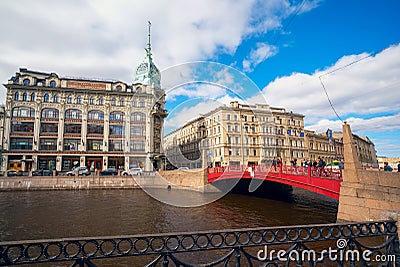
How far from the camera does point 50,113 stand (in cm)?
4919

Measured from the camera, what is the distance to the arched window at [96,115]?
51094mm

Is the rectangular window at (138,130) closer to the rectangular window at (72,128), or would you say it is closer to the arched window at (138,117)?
the arched window at (138,117)

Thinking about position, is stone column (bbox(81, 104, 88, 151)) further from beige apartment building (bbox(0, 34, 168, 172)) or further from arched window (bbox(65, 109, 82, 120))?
arched window (bbox(65, 109, 82, 120))

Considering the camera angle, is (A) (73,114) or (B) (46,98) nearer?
(B) (46,98)

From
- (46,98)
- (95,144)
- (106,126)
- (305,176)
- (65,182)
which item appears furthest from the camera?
(106,126)

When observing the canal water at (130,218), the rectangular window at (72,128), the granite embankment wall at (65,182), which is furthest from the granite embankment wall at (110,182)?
the rectangular window at (72,128)

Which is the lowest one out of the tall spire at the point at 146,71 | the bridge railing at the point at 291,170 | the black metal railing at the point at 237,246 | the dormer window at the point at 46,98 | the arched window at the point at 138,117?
the black metal railing at the point at 237,246

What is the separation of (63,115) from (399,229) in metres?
55.5

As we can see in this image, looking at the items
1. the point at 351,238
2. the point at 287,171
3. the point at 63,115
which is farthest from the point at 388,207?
the point at 63,115

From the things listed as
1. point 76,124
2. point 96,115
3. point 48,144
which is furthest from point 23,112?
point 96,115

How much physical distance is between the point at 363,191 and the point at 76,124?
5115cm

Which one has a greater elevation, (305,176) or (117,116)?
(117,116)

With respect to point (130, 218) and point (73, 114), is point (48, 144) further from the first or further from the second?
point (130, 218)

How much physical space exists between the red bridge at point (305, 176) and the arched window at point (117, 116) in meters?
35.0
